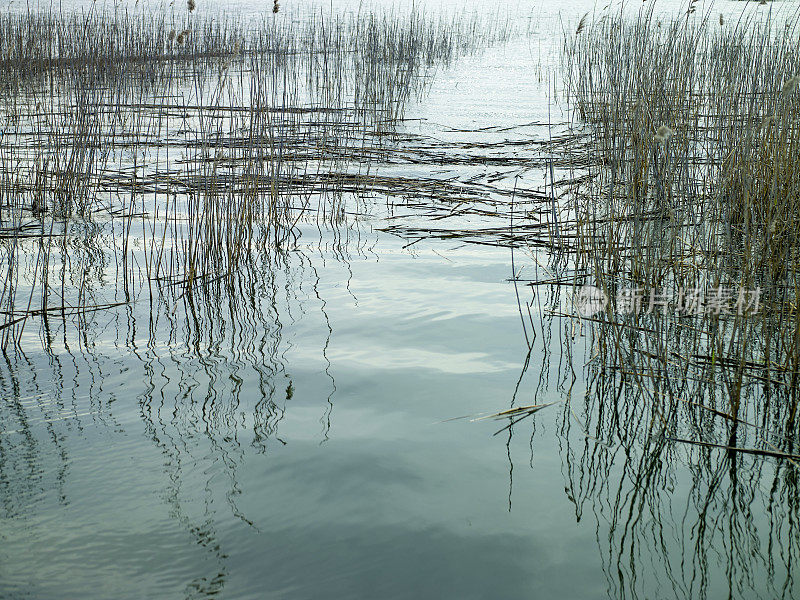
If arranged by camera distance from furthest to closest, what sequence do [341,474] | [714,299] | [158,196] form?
[158,196]
[714,299]
[341,474]

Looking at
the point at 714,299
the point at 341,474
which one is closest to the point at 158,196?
the point at 341,474

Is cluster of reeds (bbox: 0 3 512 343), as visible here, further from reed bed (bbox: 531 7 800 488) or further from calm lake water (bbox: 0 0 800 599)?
reed bed (bbox: 531 7 800 488)

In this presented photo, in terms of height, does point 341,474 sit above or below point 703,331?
below

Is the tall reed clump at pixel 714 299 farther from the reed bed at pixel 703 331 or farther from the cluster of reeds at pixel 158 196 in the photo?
the cluster of reeds at pixel 158 196

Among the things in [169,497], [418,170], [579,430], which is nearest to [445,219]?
[418,170]

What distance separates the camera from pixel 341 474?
1.33 meters

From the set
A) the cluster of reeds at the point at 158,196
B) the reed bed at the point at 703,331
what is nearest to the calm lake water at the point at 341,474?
the reed bed at the point at 703,331

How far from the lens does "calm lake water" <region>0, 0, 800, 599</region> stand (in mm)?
1095

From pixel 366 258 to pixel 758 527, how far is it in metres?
1.72

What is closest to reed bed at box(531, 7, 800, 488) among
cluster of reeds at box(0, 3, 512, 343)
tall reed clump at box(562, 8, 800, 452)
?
tall reed clump at box(562, 8, 800, 452)

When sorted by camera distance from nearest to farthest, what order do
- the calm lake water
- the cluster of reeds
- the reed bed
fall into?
the calm lake water < the reed bed < the cluster of reeds

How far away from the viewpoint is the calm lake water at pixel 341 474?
1095 millimetres

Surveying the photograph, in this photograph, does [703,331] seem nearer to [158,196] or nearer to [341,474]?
[341,474]

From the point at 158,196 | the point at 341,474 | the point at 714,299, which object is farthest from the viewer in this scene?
the point at 158,196
